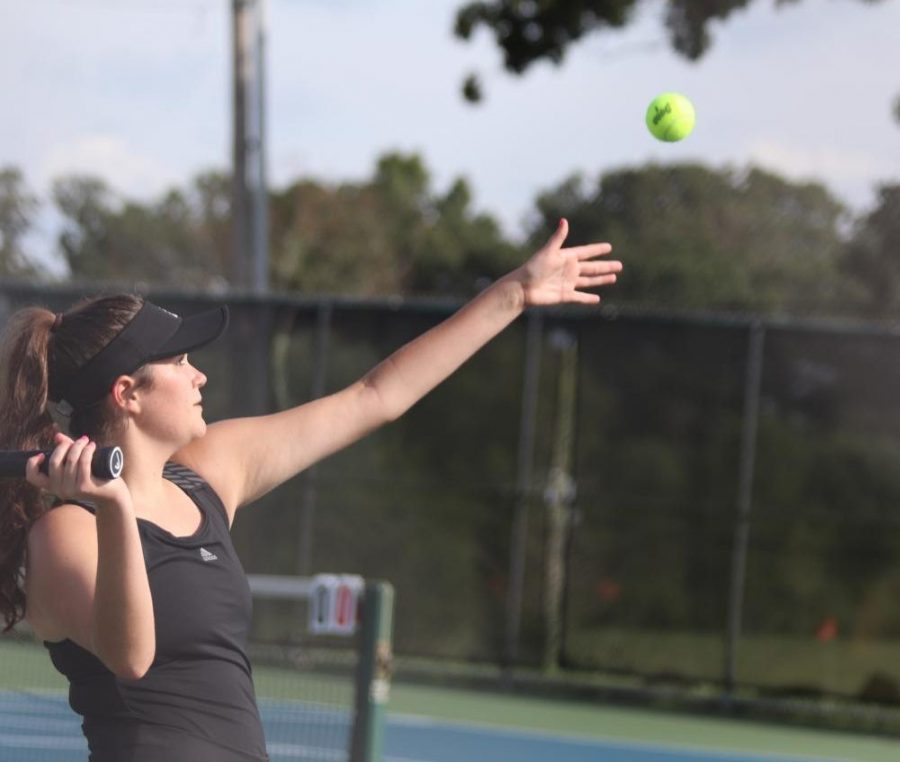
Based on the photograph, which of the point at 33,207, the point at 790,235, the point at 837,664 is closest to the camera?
the point at 837,664

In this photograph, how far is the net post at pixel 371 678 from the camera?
19.4 feet

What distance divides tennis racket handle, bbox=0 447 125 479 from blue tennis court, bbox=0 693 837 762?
191 inches

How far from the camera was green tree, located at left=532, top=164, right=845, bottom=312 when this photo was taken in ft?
51.5

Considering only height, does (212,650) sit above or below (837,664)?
above

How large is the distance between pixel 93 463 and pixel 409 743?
7947mm

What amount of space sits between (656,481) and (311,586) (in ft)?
18.1

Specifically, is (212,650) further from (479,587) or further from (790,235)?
(790,235)

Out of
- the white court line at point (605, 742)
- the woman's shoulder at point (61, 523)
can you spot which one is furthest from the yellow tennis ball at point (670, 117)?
the white court line at point (605, 742)

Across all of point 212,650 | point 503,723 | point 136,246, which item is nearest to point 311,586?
point 212,650

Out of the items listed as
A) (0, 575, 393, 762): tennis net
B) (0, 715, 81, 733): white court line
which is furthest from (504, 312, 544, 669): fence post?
Result: (0, 715, 81, 733): white court line

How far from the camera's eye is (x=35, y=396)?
2977 millimetres

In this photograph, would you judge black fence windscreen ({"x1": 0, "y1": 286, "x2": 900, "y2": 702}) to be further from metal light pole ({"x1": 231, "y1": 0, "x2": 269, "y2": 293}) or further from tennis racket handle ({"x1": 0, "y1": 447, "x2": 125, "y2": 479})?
tennis racket handle ({"x1": 0, "y1": 447, "x2": 125, "y2": 479})

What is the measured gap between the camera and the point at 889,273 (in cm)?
1340

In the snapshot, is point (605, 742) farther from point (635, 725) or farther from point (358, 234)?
point (358, 234)
